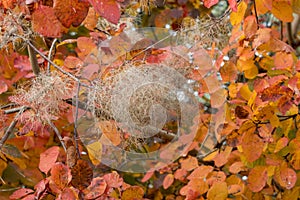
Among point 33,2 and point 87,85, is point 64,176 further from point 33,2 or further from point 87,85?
point 33,2

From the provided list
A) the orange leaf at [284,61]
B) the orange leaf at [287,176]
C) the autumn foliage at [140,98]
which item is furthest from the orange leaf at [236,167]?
the orange leaf at [284,61]

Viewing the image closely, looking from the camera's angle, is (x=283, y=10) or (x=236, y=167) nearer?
(x=283, y=10)

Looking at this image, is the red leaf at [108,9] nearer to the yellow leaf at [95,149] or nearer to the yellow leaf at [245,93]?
the yellow leaf at [95,149]

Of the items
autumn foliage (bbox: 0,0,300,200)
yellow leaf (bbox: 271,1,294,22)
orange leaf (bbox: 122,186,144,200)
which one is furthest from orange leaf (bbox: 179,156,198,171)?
yellow leaf (bbox: 271,1,294,22)

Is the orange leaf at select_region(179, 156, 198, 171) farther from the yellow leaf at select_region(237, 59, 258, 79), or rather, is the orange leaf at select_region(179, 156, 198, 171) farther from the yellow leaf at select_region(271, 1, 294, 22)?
the yellow leaf at select_region(271, 1, 294, 22)

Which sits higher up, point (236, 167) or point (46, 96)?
point (46, 96)

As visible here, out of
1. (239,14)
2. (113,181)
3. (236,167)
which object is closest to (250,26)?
(239,14)

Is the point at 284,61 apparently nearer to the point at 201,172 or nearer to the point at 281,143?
the point at 281,143

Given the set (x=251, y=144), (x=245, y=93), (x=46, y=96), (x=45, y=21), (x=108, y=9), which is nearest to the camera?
(x=108, y=9)
